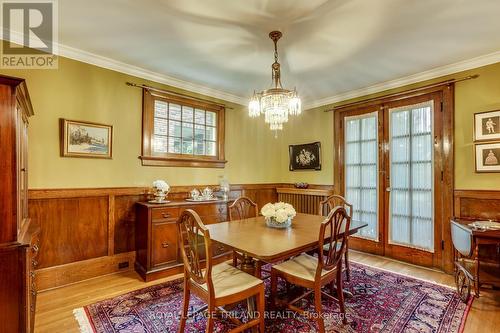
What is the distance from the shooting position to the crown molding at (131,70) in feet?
9.23

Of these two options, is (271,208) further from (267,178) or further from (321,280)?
(267,178)

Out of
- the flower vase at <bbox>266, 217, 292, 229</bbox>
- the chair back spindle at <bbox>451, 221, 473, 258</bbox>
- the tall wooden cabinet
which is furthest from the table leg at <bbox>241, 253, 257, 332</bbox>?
the chair back spindle at <bbox>451, 221, 473, 258</bbox>

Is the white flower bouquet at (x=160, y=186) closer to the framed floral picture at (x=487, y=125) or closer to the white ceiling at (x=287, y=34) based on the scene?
the white ceiling at (x=287, y=34)

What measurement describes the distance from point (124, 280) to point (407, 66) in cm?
448

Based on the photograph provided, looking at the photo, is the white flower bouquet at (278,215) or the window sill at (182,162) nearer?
the white flower bouquet at (278,215)

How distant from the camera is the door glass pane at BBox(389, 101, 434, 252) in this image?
3.47 meters

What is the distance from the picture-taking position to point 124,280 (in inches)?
116

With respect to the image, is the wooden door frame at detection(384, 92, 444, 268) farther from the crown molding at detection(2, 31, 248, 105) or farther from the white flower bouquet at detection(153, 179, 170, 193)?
the white flower bouquet at detection(153, 179, 170, 193)

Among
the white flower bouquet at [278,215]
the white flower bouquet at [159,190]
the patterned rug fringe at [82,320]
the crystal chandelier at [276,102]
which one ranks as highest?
the crystal chandelier at [276,102]

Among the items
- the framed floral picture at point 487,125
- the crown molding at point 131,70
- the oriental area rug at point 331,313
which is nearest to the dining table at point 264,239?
the oriental area rug at point 331,313

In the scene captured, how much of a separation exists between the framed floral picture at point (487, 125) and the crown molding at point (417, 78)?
2.06 ft

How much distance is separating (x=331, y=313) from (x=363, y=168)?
2.57m

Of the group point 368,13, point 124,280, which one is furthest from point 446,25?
point 124,280

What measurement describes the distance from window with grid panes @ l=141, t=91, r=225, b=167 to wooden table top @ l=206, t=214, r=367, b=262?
66.6 inches
